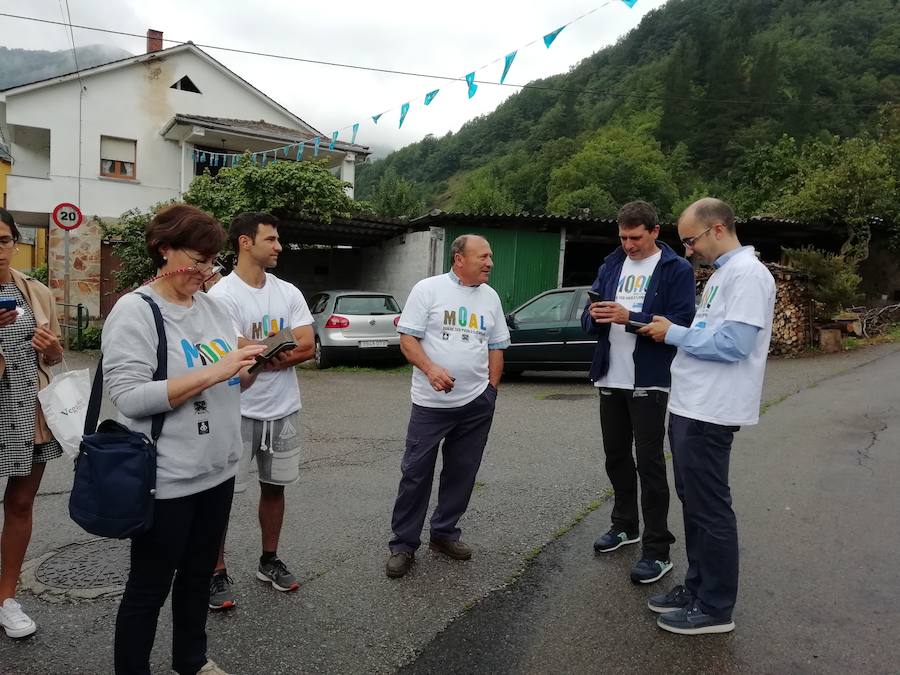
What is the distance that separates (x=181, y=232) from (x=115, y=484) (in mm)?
864

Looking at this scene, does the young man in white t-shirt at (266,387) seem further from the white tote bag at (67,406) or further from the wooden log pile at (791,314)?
the wooden log pile at (791,314)

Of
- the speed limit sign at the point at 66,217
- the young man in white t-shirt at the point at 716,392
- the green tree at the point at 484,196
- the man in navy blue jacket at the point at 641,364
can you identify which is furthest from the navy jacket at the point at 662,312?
the green tree at the point at 484,196

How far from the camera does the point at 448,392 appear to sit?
3.66 m

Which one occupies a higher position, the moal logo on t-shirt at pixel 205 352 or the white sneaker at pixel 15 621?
the moal logo on t-shirt at pixel 205 352

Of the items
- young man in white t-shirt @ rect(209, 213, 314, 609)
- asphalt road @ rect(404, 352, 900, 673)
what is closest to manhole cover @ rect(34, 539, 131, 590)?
young man in white t-shirt @ rect(209, 213, 314, 609)

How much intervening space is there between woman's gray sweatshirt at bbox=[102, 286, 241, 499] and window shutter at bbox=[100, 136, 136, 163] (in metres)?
20.8

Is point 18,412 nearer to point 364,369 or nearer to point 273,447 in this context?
point 273,447

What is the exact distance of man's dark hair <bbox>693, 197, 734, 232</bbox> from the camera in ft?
10.0

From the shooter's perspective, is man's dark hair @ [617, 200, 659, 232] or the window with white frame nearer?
man's dark hair @ [617, 200, 659, 232]

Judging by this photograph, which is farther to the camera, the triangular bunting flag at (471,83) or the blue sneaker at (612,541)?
the triangular bunting flag at (471,83)

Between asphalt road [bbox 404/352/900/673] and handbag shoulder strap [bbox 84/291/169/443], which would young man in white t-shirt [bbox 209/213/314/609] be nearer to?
handbag shoulder strap [bbox 84/291/169/443]

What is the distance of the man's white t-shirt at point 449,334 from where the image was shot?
3744 millimetres

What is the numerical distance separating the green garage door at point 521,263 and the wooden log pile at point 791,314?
13.6 feet

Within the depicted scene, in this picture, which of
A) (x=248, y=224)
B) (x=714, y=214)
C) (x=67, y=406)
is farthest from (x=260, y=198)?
(x=714, y=214)
